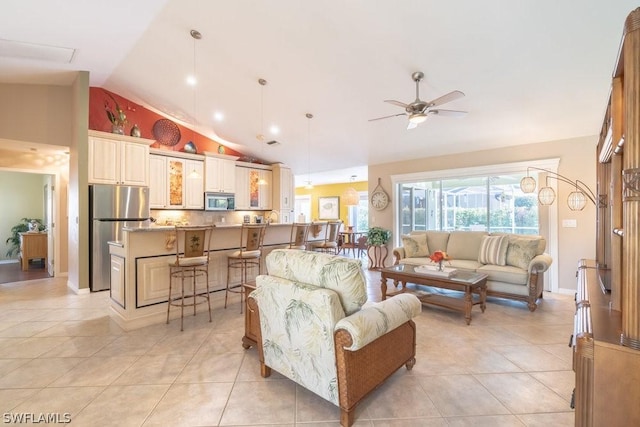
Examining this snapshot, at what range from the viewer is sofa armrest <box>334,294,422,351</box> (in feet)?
5.37

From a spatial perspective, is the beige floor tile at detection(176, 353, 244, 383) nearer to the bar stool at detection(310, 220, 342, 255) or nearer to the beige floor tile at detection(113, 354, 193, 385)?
the beige floor tile at detection(113, 354, 193, 385)

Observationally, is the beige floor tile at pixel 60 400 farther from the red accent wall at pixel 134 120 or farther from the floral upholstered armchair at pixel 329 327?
the red accent wall at pixel 134 120

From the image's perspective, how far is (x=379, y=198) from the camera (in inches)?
272

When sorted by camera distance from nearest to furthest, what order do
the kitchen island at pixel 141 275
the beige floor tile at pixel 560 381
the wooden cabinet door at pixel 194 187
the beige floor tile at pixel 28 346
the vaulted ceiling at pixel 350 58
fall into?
1. the beige floor tile at pixel 560 381
2. the beige floor tile at pixel 28 346
3. the vaulted ceiling at pixel 350 58
4. the kitchen island at pixel 141 275
5. the wooden cabinet door at pixel 194 187

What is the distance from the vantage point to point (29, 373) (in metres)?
2.35

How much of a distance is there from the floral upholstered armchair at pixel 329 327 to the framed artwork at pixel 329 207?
9681 millimetres

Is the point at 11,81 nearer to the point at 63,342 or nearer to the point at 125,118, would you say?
the point at 125,118

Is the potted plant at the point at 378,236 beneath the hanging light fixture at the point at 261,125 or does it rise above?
beneath

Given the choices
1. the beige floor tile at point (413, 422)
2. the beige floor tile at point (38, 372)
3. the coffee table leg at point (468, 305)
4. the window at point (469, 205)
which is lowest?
the beige floor tile at point (413, 422)

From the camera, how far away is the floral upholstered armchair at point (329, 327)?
5.68ft

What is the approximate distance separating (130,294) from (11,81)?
4.25 meters

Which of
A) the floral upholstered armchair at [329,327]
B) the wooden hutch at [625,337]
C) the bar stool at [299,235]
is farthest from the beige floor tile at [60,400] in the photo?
the bar stool at [299,235]

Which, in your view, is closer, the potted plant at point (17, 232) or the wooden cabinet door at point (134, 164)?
the wooden cabinet door at point (134, 164)

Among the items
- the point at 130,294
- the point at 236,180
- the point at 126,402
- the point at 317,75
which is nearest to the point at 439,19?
the point at 317,75
